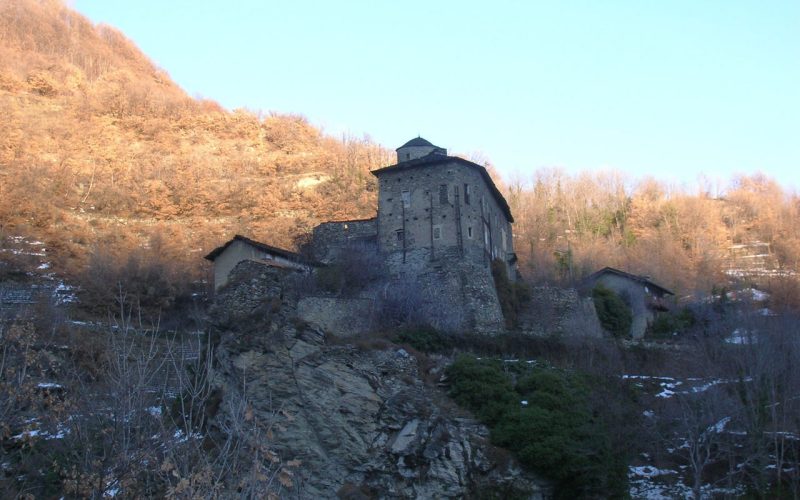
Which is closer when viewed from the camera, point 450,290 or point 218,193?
point 450,290

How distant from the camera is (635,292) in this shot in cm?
4388

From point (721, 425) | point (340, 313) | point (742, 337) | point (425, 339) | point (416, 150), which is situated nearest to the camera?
point (721, 425)

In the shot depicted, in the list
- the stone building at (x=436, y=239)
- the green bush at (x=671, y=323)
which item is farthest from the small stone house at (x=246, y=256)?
the green bush at (x=671, y=323)

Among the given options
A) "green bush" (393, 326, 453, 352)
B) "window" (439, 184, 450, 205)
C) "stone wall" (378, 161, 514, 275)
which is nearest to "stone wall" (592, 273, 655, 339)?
"stone wall" (378, 161, 514, 275)

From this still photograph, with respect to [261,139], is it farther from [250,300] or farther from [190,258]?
[250,300]

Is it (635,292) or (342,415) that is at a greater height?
(635,292)

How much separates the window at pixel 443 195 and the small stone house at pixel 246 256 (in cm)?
660

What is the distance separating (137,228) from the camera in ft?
200

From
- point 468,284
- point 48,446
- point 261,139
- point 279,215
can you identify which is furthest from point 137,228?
point 48,446

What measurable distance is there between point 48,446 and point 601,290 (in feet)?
95.2

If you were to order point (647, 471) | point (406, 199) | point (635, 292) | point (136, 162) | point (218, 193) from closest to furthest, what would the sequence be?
1. point (647, 471)
2. point (406, 199)
3. point (635, 292)
4. point (218, 193)
5. point (136, 162)

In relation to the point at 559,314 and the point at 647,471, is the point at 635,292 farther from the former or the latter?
the point at 647,471

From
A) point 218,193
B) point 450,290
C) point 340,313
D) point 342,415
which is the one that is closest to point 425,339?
point 340,313

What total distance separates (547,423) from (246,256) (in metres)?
17.7
